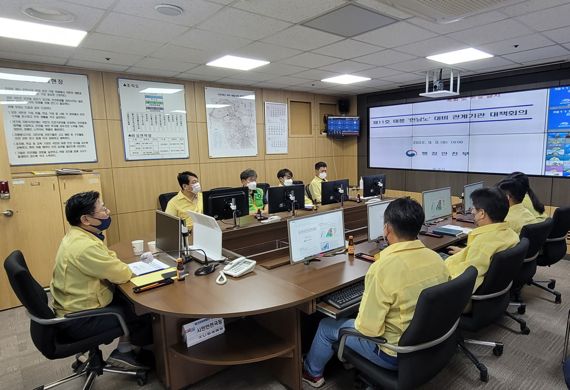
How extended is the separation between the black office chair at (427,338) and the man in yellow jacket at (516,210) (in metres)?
1.80

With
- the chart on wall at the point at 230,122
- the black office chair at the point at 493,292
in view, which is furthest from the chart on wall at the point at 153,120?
the black office chair at the point at 493,292

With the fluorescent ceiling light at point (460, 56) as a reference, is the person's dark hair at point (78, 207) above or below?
below

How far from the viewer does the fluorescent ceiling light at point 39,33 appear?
108 inches

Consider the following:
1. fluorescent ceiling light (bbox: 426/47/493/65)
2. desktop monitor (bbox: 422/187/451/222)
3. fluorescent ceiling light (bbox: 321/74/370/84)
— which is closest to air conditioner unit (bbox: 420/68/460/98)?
fluorescent ceiling light (bbox: 426/47/493/65)

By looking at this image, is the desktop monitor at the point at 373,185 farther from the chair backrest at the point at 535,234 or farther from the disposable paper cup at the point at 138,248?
the disposable paper cup at the point at 138,248

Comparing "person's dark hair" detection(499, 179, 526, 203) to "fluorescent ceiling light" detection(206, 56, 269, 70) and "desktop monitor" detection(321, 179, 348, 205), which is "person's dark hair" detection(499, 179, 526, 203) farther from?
"fluorescent ceiling light" detection(206, 56, 269, 70)

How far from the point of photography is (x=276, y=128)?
632cm

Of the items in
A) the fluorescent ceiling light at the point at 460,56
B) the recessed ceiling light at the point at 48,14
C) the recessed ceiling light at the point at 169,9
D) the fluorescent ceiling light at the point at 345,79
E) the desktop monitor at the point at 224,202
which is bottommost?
the desktop monitor at the point at 224,202

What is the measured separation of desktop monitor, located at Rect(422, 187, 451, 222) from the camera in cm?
370

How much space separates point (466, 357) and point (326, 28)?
2920 millimetres

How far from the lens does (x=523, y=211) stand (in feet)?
10.1

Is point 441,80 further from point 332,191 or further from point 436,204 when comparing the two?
point 332,191

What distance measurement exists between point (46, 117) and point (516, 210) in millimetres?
5223

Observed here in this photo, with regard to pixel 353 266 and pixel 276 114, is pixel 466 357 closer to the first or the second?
pixel 353 266
